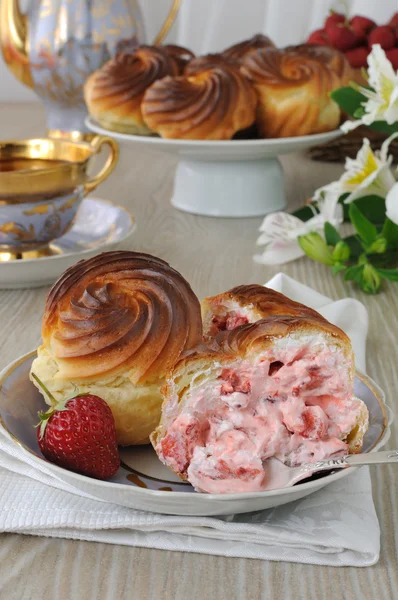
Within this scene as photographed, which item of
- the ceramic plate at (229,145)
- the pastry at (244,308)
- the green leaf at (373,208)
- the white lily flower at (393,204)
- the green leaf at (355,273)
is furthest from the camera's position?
the ceramic plate at (229,145)

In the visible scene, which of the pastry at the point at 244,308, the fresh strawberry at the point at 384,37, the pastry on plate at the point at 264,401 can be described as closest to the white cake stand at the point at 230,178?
the fresh strawberry at the point at 384,37

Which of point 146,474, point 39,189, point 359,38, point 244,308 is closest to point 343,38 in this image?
point 359,38

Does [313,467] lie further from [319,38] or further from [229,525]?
[319,38]

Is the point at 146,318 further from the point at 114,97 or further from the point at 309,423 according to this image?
the point at 114,97

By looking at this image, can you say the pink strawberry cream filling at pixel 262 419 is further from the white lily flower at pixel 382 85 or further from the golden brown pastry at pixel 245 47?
the golden brown pastry at pixel 245 47

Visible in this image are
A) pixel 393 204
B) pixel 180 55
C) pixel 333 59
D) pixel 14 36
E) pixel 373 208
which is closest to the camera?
pixel 393 204

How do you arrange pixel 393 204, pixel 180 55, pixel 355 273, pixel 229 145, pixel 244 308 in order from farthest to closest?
pixel 180 55
pixel 229 145
pixel 355 273
pixel 393 204
pixel 244 308

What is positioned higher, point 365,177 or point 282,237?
point 365,177

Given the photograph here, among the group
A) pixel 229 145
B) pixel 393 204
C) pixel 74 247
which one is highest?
→ pixel 393 204
